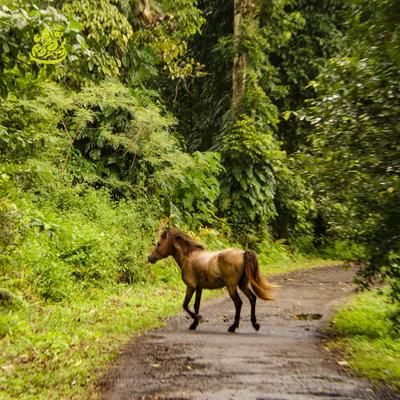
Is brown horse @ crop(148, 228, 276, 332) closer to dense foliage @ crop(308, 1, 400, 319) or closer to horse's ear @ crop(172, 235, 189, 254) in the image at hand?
horse's ear @ crop(172, 235, 189, 254)

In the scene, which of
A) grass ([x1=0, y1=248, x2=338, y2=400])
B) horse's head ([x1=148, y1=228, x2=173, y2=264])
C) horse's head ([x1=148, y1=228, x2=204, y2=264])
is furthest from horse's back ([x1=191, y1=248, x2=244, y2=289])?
grass ([x1=0, y1=248, x2=338, y2=400])

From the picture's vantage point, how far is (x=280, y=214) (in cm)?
2530

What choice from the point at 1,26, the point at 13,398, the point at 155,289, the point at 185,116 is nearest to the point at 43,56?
the point at 1,26

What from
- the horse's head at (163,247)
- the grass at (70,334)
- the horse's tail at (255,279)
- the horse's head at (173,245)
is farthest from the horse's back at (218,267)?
the grass at (70,334)

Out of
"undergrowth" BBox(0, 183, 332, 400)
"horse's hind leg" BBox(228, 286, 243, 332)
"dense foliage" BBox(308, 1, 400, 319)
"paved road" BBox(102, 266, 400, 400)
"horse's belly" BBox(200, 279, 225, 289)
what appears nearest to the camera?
"paved road" BBox(102, 266, 400, 400)

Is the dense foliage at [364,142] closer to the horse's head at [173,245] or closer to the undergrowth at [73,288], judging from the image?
the horse's head at [173,245]

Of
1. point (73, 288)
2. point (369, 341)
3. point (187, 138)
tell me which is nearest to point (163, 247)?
point (73, 288)

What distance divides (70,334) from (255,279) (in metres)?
3.14

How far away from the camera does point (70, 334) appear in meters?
8.17

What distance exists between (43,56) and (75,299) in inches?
256

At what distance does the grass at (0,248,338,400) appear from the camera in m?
5.90

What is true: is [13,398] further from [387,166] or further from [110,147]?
[110,147]

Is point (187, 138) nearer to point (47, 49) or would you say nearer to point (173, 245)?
point (173, 245)

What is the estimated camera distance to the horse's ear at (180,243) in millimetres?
10631
